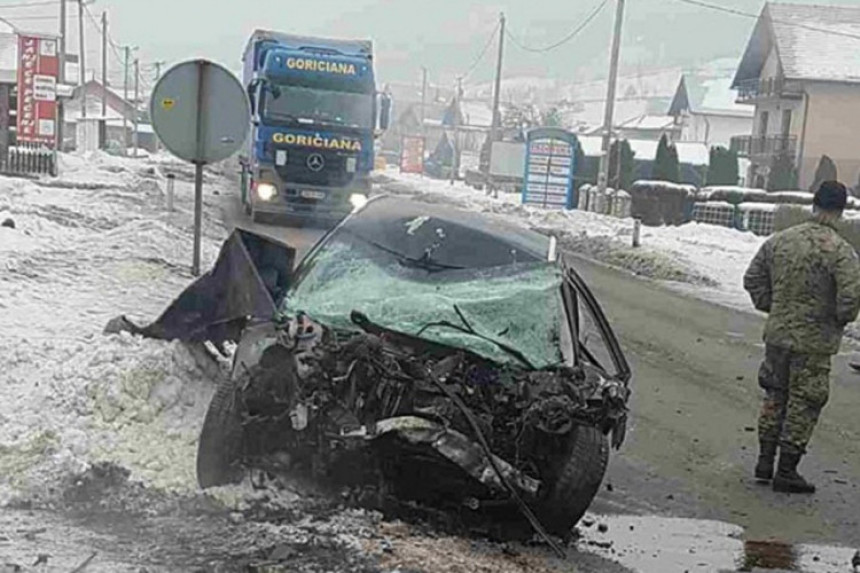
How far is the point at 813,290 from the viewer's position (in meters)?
7.47

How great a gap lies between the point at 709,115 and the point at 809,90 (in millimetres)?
28100

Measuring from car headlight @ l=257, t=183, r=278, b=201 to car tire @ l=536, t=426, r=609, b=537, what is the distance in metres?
17.7

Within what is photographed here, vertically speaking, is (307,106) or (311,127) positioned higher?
(307,106)

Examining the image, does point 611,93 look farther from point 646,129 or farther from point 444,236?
point 646,129

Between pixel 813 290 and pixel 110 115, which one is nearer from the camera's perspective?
pixel 813 290

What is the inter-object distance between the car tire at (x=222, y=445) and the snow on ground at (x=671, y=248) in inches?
499

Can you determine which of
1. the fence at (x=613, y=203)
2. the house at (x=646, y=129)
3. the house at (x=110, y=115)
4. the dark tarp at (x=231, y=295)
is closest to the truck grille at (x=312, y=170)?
the fence at (x=613, y=203)

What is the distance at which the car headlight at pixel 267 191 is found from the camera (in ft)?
75.5

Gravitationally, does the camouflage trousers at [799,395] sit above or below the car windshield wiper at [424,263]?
below

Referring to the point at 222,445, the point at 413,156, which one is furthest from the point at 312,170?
the point at 413,156

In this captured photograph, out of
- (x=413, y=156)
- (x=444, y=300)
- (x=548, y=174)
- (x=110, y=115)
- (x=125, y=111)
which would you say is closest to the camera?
(x=444, y=300)

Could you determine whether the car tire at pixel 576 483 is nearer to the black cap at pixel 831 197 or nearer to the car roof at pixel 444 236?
the car roof at pixel 444 236

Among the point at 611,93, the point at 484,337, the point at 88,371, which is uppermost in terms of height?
the point at 611,93

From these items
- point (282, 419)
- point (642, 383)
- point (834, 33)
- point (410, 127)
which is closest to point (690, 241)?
point (642, 383)
